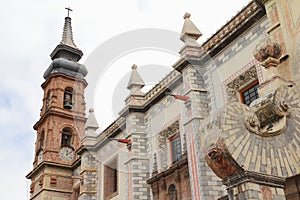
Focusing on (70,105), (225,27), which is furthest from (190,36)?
(70,105)

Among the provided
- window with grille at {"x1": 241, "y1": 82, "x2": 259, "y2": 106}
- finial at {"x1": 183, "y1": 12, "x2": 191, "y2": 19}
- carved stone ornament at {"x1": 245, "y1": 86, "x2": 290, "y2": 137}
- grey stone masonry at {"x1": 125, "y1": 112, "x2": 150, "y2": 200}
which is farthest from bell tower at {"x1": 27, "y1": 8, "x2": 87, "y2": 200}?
carved stone ornament at {"x1": 245, "y1": 86, "x2": 290, "y2": 137}

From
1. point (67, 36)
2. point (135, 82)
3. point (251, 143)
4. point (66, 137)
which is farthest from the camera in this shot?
point (67, 36)

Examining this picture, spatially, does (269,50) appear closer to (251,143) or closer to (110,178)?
(251,143)

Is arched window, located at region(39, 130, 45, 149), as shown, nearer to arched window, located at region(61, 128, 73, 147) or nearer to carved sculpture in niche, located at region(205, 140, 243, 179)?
arched window, located at region(61, 128, 73, 147)

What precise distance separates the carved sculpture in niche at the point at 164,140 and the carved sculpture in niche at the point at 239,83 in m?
3.35

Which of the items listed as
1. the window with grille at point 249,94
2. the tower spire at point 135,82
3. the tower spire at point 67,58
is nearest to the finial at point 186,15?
the window with grille at point 249,94

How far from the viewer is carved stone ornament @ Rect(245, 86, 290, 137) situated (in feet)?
24.1

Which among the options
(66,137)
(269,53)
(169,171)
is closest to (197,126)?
(169,171)

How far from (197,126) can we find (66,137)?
17.8m

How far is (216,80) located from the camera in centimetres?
1527

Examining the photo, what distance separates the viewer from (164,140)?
17.8 meters

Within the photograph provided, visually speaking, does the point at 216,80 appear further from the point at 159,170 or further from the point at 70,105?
the point at 70,105

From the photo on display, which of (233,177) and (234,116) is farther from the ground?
(234,116)

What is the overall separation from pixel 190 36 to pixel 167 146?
4.84 meters
